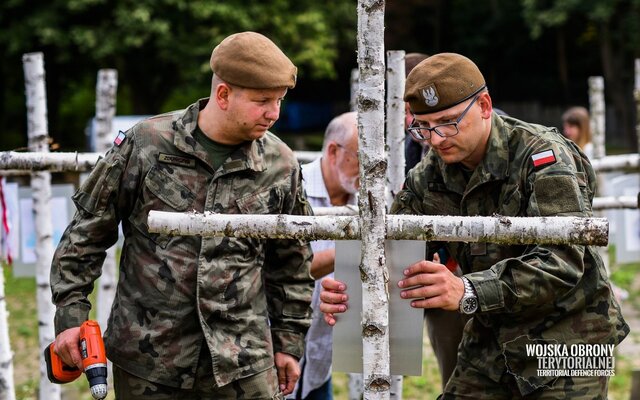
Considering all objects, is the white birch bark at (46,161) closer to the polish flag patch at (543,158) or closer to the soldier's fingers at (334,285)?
the soldier's fingers at (334,285)

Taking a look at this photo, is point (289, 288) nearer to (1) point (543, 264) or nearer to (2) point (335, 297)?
(2) point (335, 297)

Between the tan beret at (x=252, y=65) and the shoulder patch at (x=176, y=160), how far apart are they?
33 centimetres

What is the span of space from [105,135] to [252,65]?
3.83m

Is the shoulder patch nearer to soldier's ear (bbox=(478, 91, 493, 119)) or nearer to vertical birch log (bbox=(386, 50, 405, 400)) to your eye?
soldier's ear (bbox=(478, 91, 493, 119))

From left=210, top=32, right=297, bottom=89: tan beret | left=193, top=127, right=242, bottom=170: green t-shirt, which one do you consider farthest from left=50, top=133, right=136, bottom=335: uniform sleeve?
left=210, top=32, right=297, bottom=89: tan beret

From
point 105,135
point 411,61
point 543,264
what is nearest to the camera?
point 543,264

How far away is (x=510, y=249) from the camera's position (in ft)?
12.4

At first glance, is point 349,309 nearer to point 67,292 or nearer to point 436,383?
point 67,292

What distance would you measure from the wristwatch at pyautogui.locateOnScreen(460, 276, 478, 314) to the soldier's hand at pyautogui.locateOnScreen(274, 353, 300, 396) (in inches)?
37.6

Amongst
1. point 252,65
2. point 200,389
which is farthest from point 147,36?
point 200,389

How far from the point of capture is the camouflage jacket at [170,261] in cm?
370

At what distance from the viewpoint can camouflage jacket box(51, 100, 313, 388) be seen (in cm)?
370

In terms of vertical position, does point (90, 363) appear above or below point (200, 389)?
above

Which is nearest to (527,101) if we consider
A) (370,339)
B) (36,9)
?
(36,9)
